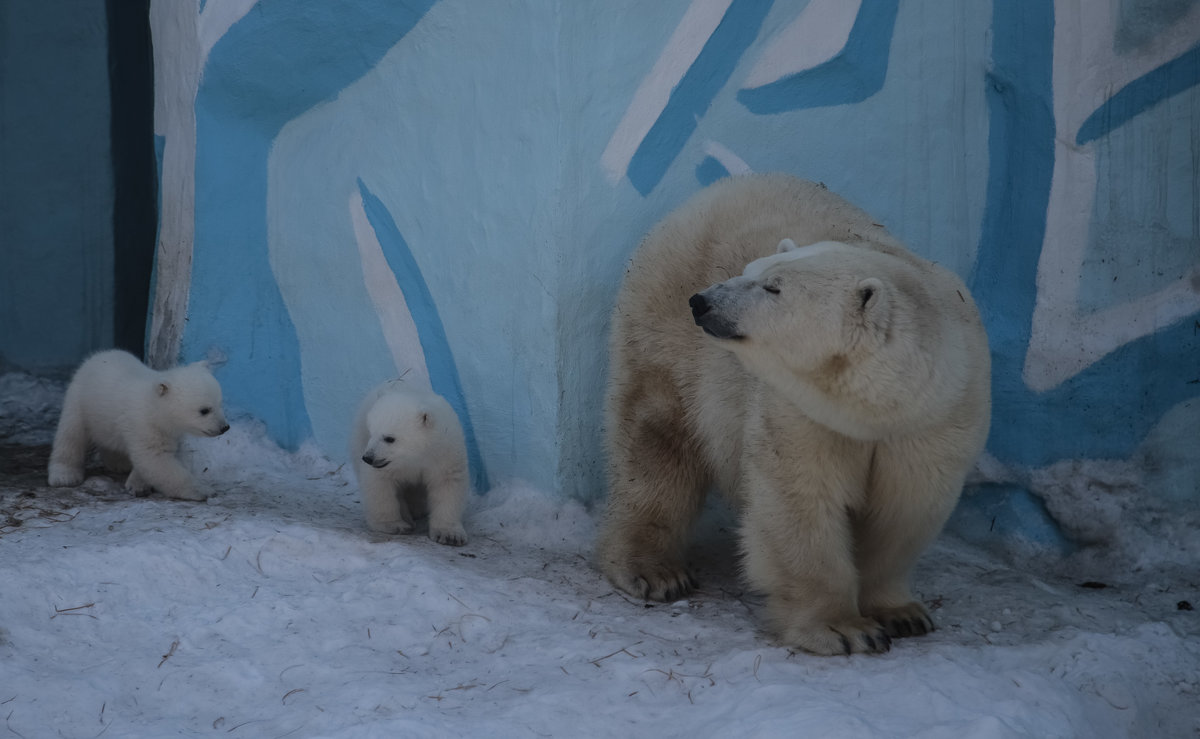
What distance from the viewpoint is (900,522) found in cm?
318

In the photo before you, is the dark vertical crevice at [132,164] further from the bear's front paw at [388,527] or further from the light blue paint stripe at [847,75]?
the light blue paint stripe at [847,75]

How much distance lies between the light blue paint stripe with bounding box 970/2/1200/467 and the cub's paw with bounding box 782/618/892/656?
140 centimetres

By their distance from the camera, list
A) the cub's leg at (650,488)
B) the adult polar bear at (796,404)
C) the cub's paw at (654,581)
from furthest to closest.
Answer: the cub's leg at (650,488), the cub's paw at (654,581), the adult polar bear at (796,404)

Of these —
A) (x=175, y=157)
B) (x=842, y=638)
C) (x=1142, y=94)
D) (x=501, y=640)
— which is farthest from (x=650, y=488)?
(x=175, y=157)

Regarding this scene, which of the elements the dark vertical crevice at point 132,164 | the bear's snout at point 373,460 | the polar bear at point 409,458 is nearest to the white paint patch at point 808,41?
the polar bear at point 409,458

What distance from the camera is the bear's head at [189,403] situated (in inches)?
168

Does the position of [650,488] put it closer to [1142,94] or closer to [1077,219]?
[1077,219]

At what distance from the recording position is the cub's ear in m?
2.76

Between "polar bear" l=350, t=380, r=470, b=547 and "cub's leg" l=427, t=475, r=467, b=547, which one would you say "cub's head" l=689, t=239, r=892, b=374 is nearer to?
"polar bear" l=350, t=380, r=470, b=547

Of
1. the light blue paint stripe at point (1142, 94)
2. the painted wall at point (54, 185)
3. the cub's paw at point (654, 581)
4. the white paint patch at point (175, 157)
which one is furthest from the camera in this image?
the painted wall at point (54, 185)

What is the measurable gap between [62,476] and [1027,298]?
12.6ft

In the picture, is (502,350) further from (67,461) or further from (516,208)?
(67,461)

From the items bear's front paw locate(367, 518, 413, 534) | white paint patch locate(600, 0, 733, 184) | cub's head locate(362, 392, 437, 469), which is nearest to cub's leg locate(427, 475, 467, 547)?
bear's front paw locate(367, 518, 413, 534)

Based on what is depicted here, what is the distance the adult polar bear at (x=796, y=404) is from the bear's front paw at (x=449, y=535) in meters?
0.52
